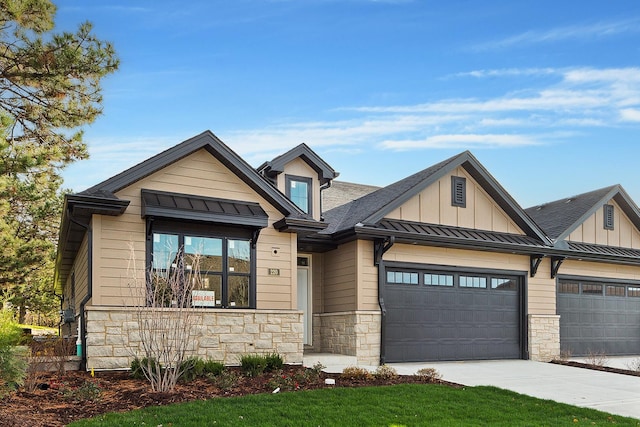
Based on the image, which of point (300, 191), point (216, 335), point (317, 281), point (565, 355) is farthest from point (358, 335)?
point (565, 355)

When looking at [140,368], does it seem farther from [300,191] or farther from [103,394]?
[300,191]

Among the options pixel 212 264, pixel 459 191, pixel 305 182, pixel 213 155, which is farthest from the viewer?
pixel 459 191

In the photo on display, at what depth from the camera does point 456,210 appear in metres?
16.3

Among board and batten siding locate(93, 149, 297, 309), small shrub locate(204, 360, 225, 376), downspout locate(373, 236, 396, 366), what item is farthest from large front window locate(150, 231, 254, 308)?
downspout locate(373, 236, 396, 366)

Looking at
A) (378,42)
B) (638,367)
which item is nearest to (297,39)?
(378,42)

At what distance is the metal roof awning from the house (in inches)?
1.5

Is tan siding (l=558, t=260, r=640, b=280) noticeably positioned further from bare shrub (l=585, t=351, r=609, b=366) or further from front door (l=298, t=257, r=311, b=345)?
front door (l=298, t=257, r=311, b=345)

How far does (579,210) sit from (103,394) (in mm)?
15487

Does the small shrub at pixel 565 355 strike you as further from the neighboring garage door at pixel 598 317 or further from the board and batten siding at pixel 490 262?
the board and batten siding at pixel 490 262

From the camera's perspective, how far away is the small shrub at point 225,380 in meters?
9.56

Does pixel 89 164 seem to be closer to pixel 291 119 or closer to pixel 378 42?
pixel 291 119

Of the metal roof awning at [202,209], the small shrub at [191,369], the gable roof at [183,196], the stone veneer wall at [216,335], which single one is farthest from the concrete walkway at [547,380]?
the metal roof awning at [202,209]

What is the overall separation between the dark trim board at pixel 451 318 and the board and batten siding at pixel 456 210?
1237mm

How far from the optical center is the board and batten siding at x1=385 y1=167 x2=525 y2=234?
15.7 metres
